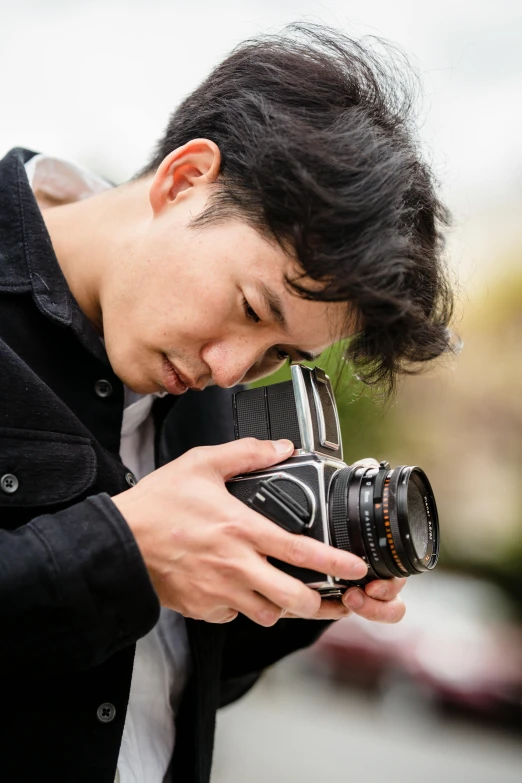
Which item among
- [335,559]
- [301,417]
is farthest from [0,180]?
[335,559]

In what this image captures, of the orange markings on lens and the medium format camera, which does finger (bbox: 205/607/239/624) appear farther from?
the orange markings on lens

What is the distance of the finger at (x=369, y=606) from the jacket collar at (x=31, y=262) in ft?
1.25

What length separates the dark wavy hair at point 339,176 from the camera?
74 cm

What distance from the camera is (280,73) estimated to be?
833 millimetres

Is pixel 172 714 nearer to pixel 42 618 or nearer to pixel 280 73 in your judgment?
pixel 42 618

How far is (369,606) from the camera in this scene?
779mm

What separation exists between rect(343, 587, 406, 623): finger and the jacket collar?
0.38 meters

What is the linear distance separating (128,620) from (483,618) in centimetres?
118

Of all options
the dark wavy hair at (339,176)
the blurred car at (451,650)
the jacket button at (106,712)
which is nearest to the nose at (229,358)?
the dark wavy hair at (339,176)

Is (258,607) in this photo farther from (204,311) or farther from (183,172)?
(183,172)

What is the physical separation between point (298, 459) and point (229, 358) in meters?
0.14

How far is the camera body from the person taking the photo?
28.8 inches

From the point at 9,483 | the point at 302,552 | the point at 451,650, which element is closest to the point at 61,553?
the point at 9,483

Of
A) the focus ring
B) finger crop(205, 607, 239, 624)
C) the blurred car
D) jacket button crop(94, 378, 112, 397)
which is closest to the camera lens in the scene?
the focus ring
